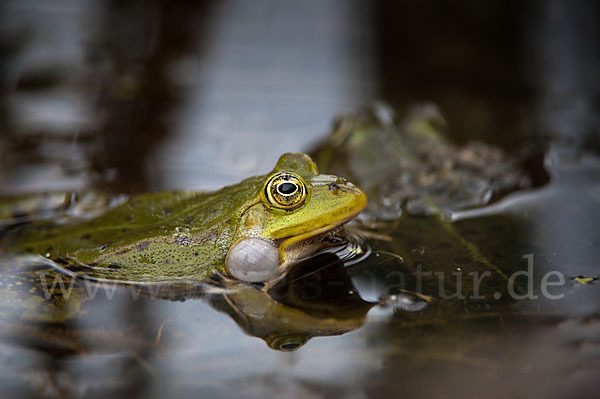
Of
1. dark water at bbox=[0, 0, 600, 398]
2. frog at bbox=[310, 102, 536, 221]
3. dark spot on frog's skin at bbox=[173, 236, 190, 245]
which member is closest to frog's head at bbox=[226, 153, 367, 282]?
dark water at bbox=[0, 0, 600, 398]

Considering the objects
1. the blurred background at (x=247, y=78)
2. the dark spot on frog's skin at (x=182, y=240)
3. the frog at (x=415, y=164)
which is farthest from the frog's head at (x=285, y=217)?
the blurred background at (x=247, y=78)

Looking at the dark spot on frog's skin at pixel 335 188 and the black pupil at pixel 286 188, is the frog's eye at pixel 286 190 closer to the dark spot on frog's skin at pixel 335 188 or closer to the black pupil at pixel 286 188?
the black pupil at pixel 286 188

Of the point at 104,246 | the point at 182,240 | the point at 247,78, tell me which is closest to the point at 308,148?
the point at 247,78

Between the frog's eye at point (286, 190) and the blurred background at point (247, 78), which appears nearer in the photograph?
the frog's eye at point (286, 190)

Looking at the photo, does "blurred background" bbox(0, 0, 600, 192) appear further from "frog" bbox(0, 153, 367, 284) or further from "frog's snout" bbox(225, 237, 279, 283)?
"frog's snout" bbox(225, 237, 279, 283)

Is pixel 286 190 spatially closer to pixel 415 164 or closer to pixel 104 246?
pixel 104 246

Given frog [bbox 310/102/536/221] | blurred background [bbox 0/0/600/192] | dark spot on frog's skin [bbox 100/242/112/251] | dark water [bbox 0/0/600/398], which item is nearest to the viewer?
dark water [bbox 0/0/600/398]
